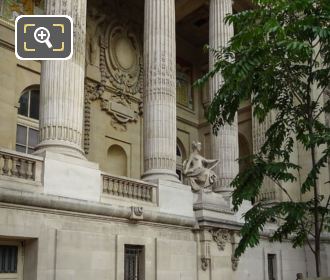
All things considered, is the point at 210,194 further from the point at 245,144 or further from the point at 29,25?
the point at 29,25

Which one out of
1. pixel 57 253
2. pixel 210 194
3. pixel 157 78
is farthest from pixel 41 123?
pixel 210 194

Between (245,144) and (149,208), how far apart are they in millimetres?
13258

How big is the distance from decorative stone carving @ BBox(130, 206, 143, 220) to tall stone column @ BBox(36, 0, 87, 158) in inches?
89.6

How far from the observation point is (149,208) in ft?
55.1

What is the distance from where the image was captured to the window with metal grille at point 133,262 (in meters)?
15.9

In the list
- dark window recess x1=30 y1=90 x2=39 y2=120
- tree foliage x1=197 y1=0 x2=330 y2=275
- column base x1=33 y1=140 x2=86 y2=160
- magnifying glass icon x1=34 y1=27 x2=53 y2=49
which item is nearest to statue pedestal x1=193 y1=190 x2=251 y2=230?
column base x1=33 y1=140 x2=86 y2=160

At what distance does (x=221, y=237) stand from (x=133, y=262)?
4053 mm

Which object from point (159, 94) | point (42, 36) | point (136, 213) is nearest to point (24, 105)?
point (159, 94)

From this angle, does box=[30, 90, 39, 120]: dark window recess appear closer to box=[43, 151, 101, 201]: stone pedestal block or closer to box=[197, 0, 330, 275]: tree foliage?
box=[43, 151, 101, 201]: stone pedestal block

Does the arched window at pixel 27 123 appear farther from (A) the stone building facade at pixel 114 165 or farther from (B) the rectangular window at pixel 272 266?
(B) the rectangular window at pixel 272 266

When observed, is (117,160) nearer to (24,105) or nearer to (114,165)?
(114,165)

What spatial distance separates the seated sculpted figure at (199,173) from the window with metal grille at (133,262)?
13.1ft

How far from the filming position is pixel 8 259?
13.2 meters

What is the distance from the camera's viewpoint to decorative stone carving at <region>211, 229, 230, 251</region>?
18672 millimetres
